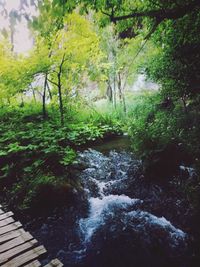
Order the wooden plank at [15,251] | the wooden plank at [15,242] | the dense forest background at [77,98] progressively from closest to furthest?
the wooden plank at [15,251]
the wooden plank at [15,242]
the dense forest background at [77,98]

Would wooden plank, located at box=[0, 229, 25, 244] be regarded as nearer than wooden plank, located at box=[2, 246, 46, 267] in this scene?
No

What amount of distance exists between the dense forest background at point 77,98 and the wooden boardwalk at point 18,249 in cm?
172

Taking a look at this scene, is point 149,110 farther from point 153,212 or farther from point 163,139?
point 153,212

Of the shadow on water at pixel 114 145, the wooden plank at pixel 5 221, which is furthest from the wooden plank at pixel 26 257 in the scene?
the shadow on water at pixel 114 145

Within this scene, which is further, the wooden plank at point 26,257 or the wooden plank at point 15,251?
the wooden plank at point 15,251

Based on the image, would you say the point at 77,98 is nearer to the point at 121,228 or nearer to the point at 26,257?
the point at 121,228

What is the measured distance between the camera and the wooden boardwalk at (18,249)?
303 centimetres

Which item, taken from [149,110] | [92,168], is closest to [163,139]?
[92,168]

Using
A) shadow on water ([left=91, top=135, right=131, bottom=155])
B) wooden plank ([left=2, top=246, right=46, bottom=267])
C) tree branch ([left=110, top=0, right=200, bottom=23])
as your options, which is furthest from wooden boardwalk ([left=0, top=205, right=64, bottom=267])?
shadow on water ([left=91, top=135, right=131, bottom=155])

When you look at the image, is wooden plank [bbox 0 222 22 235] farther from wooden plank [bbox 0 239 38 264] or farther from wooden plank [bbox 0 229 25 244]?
wooden plank [bbox 0 239 38 264]

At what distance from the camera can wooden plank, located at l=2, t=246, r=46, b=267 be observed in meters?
3.03

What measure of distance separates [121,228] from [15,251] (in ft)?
7.52

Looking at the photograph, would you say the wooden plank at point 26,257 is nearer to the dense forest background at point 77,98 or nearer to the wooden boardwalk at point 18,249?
the wooden boardwalk at point 18,249

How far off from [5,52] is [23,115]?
3.14 meters
